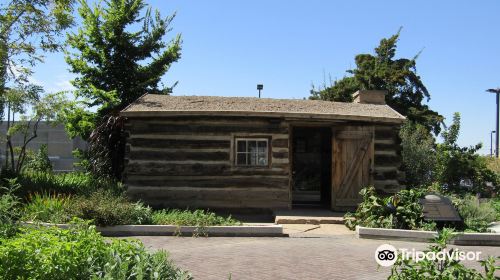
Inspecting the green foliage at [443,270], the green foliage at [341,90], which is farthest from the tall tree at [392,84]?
the green foliage at [443,270]

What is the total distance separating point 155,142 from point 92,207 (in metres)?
3.29

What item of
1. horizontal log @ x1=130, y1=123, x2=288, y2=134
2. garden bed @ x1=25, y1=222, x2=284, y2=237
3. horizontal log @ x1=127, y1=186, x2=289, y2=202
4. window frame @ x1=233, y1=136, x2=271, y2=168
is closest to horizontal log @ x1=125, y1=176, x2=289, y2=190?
horizontal log @ x1=127, y1=186, x2=289, y2=202

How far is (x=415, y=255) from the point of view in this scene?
21.5ft

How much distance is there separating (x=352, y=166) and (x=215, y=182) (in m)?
3.62

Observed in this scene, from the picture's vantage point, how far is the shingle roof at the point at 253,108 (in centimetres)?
1242

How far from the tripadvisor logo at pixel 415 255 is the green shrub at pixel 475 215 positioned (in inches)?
84.4

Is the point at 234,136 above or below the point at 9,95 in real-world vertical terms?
below

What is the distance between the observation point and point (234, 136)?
42.2ft

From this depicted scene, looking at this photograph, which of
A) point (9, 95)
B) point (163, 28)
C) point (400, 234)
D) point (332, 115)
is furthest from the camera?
point (163, 28)

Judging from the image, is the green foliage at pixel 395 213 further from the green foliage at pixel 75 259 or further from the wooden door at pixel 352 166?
the green foliage at pixel 75 259

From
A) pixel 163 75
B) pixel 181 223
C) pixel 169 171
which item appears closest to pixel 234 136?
pixel 169 171

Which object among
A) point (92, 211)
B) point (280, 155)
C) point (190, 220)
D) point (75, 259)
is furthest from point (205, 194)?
point (75, 259)

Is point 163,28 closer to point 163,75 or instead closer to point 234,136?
point 163,75

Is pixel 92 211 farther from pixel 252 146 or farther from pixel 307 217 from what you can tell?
pixel 307 217
